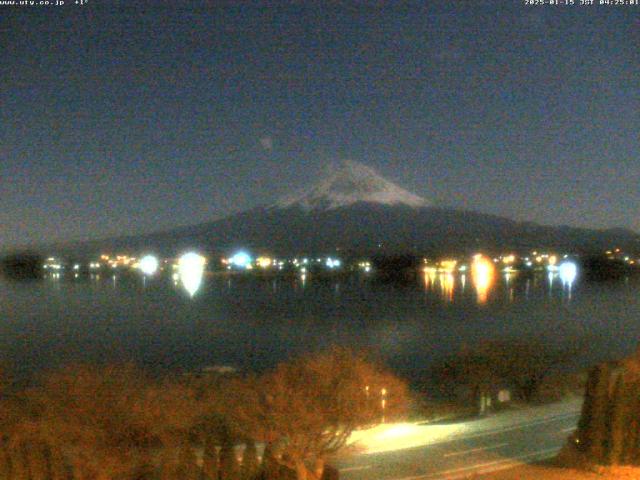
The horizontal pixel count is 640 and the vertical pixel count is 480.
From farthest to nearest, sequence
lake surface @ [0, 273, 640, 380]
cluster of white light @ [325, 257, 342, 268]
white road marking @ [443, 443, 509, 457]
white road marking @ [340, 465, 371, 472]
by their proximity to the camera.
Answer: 1. cluster of white light @ [325, 257, 342, 268]
2. lake surface @ [0, 273, 640, 380]
3. white road marking @ [443, 443, 509, 457]
4. white road marking @ [340, 465, 371, 472]

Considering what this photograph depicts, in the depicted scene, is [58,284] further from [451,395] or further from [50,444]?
[50,444]

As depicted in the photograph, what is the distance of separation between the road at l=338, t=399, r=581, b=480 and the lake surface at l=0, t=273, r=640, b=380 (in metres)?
8.77

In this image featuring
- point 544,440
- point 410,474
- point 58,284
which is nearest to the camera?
A: point 410,474

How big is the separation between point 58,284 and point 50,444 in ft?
171

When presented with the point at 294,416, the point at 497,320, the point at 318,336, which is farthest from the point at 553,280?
the point at 294,416

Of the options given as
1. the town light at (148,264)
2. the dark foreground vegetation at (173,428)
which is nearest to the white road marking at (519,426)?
the dark foreground vegetation at (173,428)

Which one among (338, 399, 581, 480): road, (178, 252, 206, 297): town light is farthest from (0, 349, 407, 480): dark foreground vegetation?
(178, 252, 206, 297): town light

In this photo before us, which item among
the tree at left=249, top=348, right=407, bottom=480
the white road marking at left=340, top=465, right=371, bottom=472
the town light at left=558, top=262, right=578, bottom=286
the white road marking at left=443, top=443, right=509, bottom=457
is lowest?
the town light at left=558, top=262, right=578, bottom=286

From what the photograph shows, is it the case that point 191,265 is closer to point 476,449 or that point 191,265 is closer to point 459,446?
point 459,446

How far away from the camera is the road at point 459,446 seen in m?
8.46

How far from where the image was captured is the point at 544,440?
9.95 m

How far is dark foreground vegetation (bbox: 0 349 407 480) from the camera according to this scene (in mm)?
6844

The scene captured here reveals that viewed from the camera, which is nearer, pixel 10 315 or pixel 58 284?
pixel 10 315

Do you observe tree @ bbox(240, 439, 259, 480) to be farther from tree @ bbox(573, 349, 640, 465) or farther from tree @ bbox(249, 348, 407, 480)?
tree @ bbox(573, 349, 640, 465)
